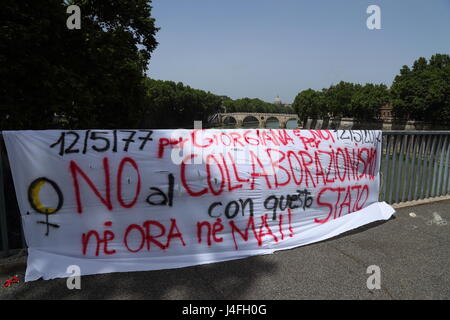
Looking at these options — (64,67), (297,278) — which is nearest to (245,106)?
(64,67)

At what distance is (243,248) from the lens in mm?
3379

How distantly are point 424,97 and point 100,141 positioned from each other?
56.4 meters

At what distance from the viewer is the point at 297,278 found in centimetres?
287

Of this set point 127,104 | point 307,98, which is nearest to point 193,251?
point 127,104

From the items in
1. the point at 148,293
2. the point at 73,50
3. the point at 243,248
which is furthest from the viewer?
the point at 73,50

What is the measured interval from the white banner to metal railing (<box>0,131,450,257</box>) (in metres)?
1.44

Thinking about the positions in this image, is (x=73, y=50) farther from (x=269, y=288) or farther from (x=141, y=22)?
(x=269, y=288)

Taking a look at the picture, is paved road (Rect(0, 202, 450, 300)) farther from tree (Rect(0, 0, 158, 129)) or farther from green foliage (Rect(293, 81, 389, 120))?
green foliage (Rect(293, 81, 389, 120))

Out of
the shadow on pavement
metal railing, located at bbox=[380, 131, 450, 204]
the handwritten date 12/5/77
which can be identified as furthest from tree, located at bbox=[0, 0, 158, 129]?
metal railing, located at bbox=[380, 131, 450, 204]

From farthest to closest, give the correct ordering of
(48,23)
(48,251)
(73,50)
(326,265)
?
(73,50) → (48,23) → (326,265) → (48,251)

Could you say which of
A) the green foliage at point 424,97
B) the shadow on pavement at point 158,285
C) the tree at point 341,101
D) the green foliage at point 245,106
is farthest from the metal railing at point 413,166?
the green foliage at point 245,106

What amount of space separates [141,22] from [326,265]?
20096mm

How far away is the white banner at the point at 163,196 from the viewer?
9.52 ft

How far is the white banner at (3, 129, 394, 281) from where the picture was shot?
2.90 meters
